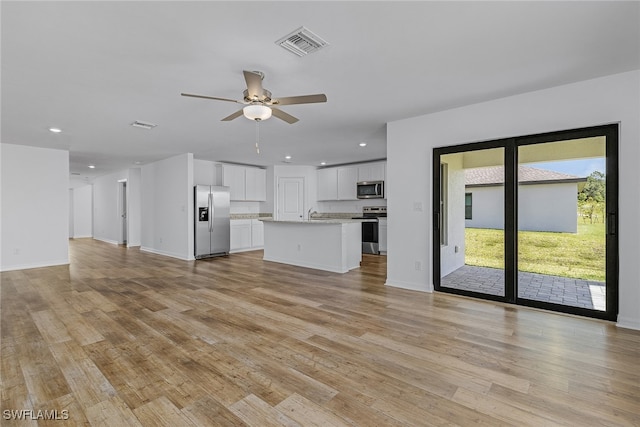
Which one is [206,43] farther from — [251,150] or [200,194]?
[200,194]

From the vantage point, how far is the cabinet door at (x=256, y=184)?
8.52 metres

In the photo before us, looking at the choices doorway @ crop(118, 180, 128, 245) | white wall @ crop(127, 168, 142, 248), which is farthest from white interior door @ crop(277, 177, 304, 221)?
doorway @ crop(118, 180, 128, 245)

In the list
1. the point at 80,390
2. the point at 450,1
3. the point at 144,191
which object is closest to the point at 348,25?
the point at 450,1

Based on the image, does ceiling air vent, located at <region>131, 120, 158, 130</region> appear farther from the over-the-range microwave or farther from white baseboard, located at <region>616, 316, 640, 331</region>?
white baseboard, located at <region>616, 316, 640, 331</region>

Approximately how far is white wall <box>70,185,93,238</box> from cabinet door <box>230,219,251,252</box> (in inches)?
319

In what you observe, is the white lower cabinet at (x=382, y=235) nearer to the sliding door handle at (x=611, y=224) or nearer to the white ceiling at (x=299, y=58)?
the white ceiling at (x=299, y=58)

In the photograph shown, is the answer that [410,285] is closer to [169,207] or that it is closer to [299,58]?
[299,58]

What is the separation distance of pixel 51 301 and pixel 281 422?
3787mm

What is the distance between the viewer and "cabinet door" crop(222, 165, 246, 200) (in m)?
8.00

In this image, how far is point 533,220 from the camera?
346 centimetres

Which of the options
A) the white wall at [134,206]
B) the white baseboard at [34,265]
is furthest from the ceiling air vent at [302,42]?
the white wall at [134,206]

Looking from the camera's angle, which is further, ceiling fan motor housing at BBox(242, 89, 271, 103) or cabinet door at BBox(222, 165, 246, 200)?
cabinet door at BBox(222, 165, 246, 200)

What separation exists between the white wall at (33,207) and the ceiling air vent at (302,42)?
648cm

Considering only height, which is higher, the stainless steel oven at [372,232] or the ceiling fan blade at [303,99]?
the ceiling fan blade at [303,99]
